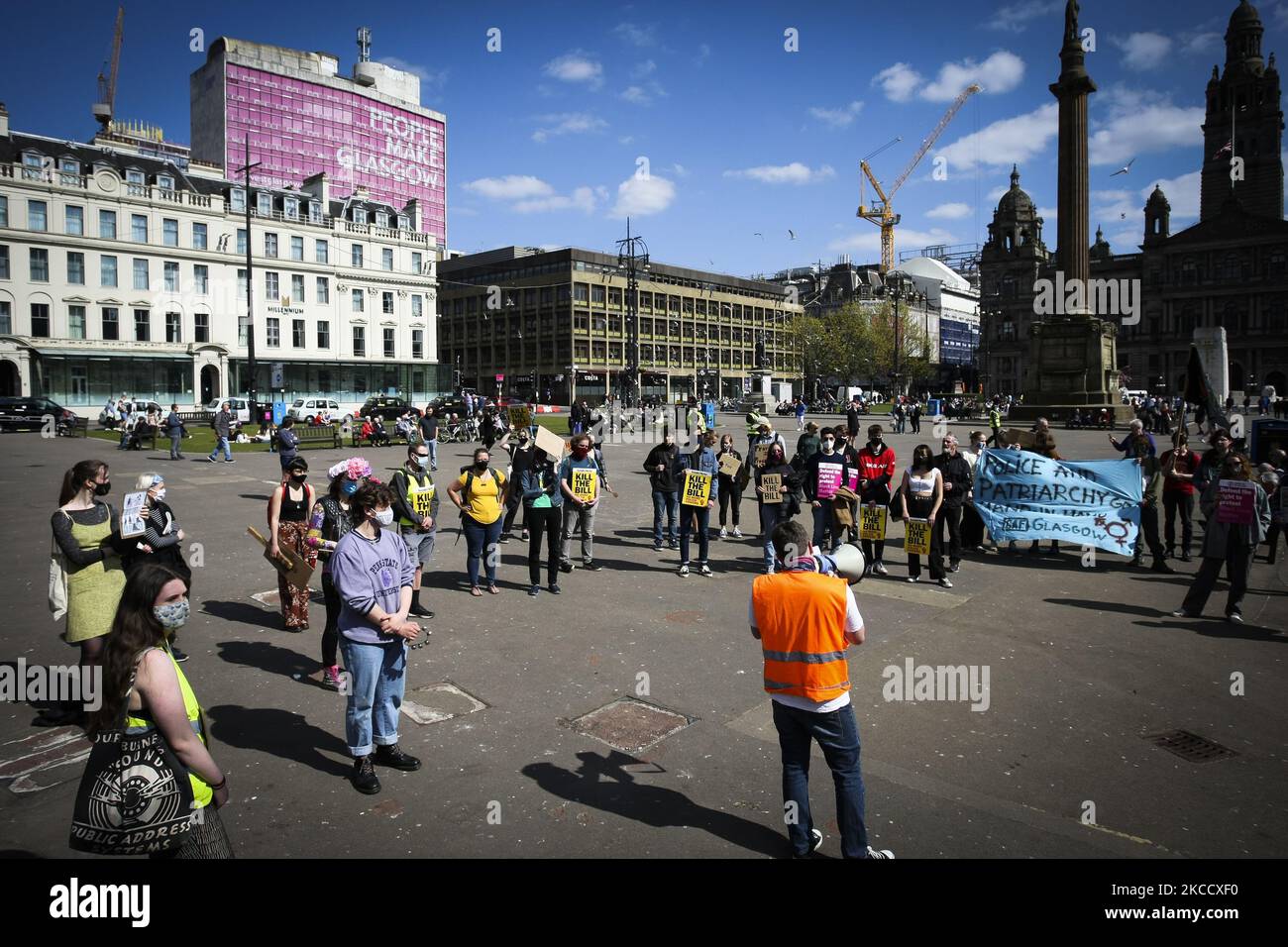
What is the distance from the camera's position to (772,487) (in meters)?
11.8

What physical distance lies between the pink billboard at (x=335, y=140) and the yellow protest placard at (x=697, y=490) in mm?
80333

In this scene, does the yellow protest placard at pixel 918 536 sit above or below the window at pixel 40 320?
below

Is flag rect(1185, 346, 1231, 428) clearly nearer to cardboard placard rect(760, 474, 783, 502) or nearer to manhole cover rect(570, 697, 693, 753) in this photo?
cardboard placard rect(760, 474, 783, 502)

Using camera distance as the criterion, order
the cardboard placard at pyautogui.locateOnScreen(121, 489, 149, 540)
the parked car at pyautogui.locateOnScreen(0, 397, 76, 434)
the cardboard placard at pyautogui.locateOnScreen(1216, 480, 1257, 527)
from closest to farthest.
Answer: the cardboard placard at pyautogui.locateOnScreen(121, 489, 149, 540), the cardboard placard at pyautogui.locateOnScreen(1216, 480, 1257, 527), the parked car at pyautogui.locateOnScreen(0, 397, 76, 434)

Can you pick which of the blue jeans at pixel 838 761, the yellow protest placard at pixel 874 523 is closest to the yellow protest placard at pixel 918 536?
the yellow protest placard at pixel 874 523

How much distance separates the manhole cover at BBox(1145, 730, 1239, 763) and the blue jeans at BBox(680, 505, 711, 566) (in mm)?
6271

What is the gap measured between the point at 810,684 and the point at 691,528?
295 inches

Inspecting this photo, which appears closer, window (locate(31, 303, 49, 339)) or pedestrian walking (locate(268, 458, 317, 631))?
pedestrian walking (locate(268, 458, 317, 631))

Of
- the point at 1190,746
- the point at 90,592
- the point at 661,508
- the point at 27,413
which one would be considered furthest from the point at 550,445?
the point at 27,413

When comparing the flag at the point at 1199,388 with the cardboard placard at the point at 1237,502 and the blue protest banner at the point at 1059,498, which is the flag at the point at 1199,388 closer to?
the blue protest banner at the point at 1059,498

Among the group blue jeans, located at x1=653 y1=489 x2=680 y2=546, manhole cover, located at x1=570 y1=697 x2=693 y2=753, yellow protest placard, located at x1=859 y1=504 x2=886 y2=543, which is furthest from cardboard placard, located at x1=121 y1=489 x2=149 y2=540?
yellow protest placard, located at x1=859 y1=504 x2=886 y2=543

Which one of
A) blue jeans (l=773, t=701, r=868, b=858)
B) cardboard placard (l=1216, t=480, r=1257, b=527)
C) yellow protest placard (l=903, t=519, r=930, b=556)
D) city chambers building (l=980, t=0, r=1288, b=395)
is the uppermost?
city chambers building (l=980, t=0, r=1288, b=395)

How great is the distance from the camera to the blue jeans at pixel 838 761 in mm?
4246

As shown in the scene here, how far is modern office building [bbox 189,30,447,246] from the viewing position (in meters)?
83.3
